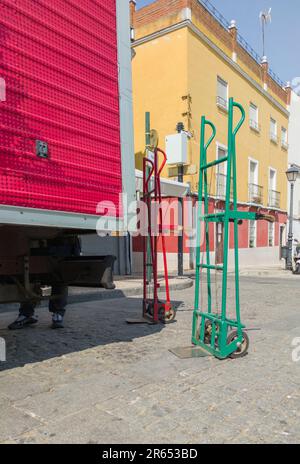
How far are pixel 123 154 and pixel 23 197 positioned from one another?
1.18 m

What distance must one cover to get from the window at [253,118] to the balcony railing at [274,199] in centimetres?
423

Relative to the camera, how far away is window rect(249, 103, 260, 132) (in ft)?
69.8

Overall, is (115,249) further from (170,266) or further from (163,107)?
(163,107)

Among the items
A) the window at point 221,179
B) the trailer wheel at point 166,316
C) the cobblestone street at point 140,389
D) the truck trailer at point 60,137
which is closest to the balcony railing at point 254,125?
the window at point 221,179

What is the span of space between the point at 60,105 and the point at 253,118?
2037 cm

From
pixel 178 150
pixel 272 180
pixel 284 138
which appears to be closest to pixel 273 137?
pixel 284 138

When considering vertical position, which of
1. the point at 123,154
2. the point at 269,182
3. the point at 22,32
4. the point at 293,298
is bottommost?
the point at 293,298

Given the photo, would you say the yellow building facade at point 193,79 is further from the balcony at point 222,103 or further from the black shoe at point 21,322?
the black shoe at point 21,322

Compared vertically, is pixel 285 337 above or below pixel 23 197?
below

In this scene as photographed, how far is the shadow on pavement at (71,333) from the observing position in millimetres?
4078

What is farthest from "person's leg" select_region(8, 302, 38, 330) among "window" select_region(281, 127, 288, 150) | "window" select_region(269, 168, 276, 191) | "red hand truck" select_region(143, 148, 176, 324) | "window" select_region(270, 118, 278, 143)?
"window" select_region(281, 127, 288, 150)

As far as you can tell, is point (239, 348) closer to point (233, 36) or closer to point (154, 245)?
point (154, 245)

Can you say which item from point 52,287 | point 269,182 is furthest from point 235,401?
point 269,182

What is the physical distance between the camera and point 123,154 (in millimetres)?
3682
